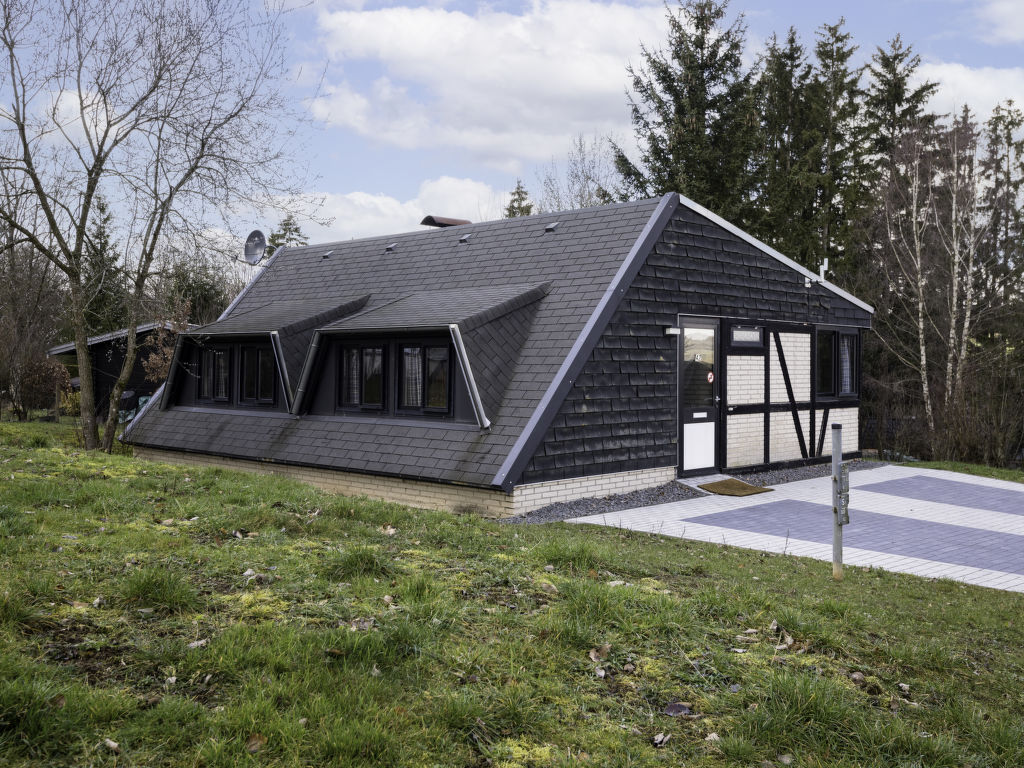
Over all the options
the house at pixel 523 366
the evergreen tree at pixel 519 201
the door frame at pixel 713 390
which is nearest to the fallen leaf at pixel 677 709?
the house at pixel 523 366

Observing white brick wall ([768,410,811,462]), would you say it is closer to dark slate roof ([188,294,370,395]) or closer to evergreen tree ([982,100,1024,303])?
dark slate roof ([188,294,370,395])

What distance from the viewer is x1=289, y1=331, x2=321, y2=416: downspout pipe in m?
13.6

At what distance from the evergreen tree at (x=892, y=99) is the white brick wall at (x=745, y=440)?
22074 millimetres

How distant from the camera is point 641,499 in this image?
12.4 metres

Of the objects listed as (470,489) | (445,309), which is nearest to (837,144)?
(445,309)

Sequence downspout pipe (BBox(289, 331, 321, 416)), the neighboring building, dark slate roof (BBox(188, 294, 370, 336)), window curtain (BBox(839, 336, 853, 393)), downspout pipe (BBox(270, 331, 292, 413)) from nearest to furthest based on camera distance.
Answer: downspout pipe (BBox(289, 331, 321, 416)) < downspout pipe (BBox(270, 331, 292, 413)) < dark slate roof (BBox(188, 294, 370, 336)) < window curtain (BBox(839, 336, 853, 393)) < the neighboring building

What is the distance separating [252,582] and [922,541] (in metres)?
8.38

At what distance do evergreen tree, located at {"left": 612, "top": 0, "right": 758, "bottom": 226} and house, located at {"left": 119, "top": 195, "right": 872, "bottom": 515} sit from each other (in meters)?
12.0

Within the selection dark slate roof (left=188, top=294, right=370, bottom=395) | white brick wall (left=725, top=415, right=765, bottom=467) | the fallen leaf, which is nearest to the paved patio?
white brick wall (left=725, top=415, right=765, bottom=467)

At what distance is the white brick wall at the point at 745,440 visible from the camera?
14.8 metres

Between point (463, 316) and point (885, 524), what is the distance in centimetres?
647

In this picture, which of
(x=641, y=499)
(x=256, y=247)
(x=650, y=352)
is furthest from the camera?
(x=256, y=247)

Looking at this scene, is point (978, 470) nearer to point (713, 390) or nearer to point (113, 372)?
point (713, 390)

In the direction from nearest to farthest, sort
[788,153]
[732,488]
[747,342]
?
[732,488] → [747,342] → [788,153]
